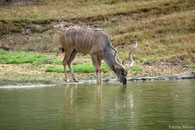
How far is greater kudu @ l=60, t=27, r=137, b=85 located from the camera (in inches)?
454

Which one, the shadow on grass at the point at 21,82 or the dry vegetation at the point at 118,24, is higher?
the dry vegetation at the point at 118,24

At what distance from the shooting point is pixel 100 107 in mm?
7367

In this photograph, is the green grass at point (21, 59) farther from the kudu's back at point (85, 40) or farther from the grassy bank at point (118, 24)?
the grassy bank at point (118, 24)

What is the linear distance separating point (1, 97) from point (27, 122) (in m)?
2.73

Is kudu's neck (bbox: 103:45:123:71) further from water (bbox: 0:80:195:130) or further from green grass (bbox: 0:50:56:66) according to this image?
green grass (bbox: 0:50:56:66)

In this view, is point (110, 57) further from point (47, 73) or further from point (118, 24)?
point (118, 24)

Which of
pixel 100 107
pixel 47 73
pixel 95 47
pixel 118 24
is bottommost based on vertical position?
pixel 47 73

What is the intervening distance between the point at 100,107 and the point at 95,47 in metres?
4.70

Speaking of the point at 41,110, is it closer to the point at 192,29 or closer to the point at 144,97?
the point at 144,97

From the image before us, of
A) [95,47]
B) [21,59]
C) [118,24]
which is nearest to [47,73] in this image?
[95,47]

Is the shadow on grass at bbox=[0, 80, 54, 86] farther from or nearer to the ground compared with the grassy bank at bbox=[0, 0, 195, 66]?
nearer to the ground

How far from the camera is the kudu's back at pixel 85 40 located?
11.9 meters

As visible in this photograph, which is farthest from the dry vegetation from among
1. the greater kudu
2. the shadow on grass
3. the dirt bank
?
the shadow on grass

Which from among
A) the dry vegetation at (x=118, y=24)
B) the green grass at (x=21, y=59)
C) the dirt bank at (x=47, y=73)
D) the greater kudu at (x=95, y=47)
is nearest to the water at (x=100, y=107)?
the greater kudu at (x=95, y=47)
